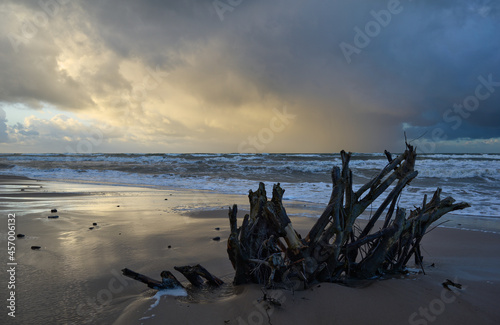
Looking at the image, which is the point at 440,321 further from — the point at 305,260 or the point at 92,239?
the point at 92,239

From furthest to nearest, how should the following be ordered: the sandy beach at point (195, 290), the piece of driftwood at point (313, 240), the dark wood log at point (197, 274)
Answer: the dark wood log at point (197, 274)
the piece of driftwood at point (313, 240)
the sandy beach at point (195, 290)

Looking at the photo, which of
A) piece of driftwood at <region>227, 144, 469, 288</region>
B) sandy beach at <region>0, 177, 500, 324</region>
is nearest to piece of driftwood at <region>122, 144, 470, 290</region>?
piece of driftwood at <region>227, 144, 469, 288</region>

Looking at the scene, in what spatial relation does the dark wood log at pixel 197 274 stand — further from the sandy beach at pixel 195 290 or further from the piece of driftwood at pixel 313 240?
the piece of driftwood at pixel 313 240

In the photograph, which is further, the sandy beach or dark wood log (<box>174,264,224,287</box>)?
dark wood log (<box>174,264,224,287</box>)

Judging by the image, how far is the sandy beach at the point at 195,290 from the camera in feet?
8.47

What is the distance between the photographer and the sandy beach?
102 inches

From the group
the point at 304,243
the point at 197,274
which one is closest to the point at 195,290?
the point at 197,274

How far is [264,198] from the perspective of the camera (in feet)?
9.66

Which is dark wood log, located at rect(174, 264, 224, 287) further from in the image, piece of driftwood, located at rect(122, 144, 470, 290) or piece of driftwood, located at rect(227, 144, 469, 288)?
piece of driftwood, located at rect(227, 144, 469, 288)

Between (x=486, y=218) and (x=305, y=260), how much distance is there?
7.36m

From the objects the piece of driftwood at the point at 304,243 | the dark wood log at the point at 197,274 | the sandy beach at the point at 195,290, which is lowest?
the sandy beach at the point at 195,290

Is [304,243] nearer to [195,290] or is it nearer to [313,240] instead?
[313,240]

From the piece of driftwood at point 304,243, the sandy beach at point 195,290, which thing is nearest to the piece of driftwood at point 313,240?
the piece of driftwood at point 304,243

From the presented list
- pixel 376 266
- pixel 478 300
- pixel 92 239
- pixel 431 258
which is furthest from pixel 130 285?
pixel 431 258
